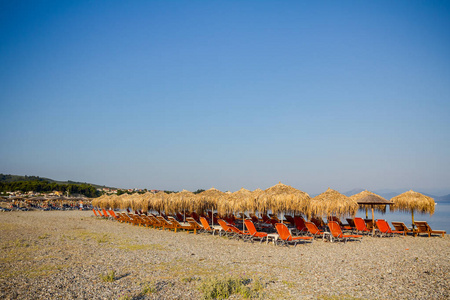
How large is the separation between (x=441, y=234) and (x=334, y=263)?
10219 mm

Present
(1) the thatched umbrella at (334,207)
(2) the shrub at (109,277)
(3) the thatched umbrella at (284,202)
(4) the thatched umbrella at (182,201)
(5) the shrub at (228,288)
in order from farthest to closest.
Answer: (4) the thatched umbrella at (182,201) < (1) the thatched umbrella at (334,207) < (3) the thatched umbrella at (284,202) < (2) the shrub at (109,277) < (5) the shrub at (228,288)

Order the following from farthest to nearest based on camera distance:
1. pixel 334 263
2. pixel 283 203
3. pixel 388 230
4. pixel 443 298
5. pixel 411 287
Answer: pixel 388 230 → pixel 283 203 → pixel 334 263 → pixel 411 287 → pixel 443 298

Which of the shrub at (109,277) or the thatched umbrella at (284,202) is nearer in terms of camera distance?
the shrub at (109,277)

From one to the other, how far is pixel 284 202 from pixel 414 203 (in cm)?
801

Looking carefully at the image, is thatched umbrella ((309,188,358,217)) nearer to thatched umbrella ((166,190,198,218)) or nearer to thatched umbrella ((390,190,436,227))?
thatched umbrella ((390,190,436,227))

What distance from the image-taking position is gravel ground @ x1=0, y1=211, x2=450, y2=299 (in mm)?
5336

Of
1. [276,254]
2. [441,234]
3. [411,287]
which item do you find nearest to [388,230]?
[441,234]

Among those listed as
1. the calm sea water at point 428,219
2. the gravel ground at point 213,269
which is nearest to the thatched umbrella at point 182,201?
the gravel ground at point 213,269

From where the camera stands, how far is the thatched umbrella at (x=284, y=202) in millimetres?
12078

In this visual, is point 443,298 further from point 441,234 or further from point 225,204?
point 441,234

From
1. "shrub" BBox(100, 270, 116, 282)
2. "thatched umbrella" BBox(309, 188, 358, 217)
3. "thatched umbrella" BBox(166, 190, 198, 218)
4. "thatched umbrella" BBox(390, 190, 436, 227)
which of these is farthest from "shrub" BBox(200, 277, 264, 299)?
"thatched umbrella" BBox(390, 190, 436, 227)

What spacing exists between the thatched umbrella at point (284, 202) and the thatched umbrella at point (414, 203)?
6.67 metres

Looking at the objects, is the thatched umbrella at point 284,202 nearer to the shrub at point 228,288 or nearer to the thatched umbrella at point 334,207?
the thatched umbrella at point 334,207

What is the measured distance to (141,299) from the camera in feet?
16.3
